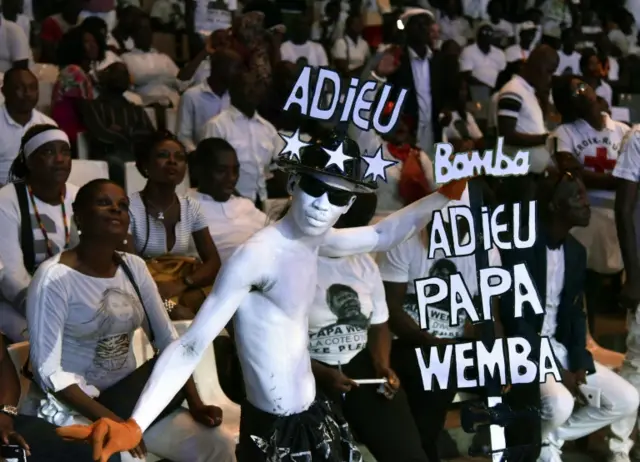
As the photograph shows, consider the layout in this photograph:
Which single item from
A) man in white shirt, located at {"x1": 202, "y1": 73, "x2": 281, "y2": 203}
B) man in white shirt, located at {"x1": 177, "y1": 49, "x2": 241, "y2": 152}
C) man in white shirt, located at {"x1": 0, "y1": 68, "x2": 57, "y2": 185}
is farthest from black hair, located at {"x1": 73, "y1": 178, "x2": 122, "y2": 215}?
man in white shirt, located at {"x1": 177, "y1": 49, "x2": 241, "y2": 152}

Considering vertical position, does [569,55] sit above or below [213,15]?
below

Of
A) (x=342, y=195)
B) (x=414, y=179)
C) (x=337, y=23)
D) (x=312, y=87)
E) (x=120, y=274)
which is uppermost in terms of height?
(x=312, y=87)

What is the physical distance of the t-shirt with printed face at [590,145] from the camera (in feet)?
13.6

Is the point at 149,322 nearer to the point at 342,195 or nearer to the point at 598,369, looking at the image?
the point at 342,195

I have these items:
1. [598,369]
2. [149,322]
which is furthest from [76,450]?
[598,369]

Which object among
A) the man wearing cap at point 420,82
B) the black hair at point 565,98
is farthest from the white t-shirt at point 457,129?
the black hair at point 565,98

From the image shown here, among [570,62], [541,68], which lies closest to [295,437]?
[541,68]

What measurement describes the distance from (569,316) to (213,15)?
3628 mm

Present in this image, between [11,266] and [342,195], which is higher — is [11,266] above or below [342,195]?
below

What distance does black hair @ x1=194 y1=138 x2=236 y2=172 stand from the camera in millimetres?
3436

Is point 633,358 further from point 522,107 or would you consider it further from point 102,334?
point 102,334

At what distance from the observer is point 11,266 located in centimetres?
277

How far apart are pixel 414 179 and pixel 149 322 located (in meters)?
1.70

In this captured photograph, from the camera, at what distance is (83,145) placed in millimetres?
4359
